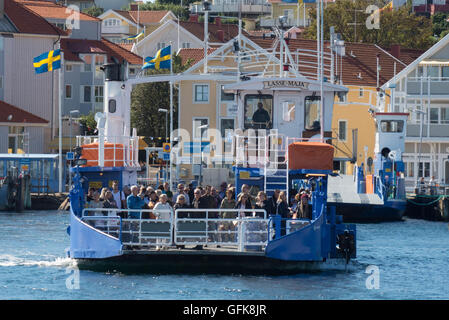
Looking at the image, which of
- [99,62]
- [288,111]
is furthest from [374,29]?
[288,111]

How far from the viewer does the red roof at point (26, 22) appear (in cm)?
8850

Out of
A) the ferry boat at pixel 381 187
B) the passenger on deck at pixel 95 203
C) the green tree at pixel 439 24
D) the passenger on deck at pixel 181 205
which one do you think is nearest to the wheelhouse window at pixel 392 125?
the ferry boat at pixel 381 187

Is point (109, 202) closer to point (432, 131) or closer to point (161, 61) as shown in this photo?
point (161, 61)

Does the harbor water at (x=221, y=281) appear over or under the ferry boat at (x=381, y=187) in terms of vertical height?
under

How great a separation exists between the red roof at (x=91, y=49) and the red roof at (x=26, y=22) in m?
16.2

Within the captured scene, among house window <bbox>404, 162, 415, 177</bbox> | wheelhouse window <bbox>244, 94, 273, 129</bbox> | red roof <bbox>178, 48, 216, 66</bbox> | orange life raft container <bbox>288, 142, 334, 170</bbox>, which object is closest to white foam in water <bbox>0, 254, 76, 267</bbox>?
orange life raft container <bbox>288, 142, 334, 170</bbox>

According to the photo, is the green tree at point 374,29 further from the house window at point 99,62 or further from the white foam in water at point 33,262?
the white foam in water at point 33,262

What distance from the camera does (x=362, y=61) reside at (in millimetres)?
91062

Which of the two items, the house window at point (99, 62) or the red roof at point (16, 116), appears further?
the house window at point (99, 62)

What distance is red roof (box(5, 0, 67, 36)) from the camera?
3484 inches

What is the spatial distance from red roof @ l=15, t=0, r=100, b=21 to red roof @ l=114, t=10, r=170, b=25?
79.1 feet

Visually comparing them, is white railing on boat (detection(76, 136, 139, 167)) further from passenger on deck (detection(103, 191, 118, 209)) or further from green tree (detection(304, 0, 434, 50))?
green tree (detection(304, 0, 434, 50))
